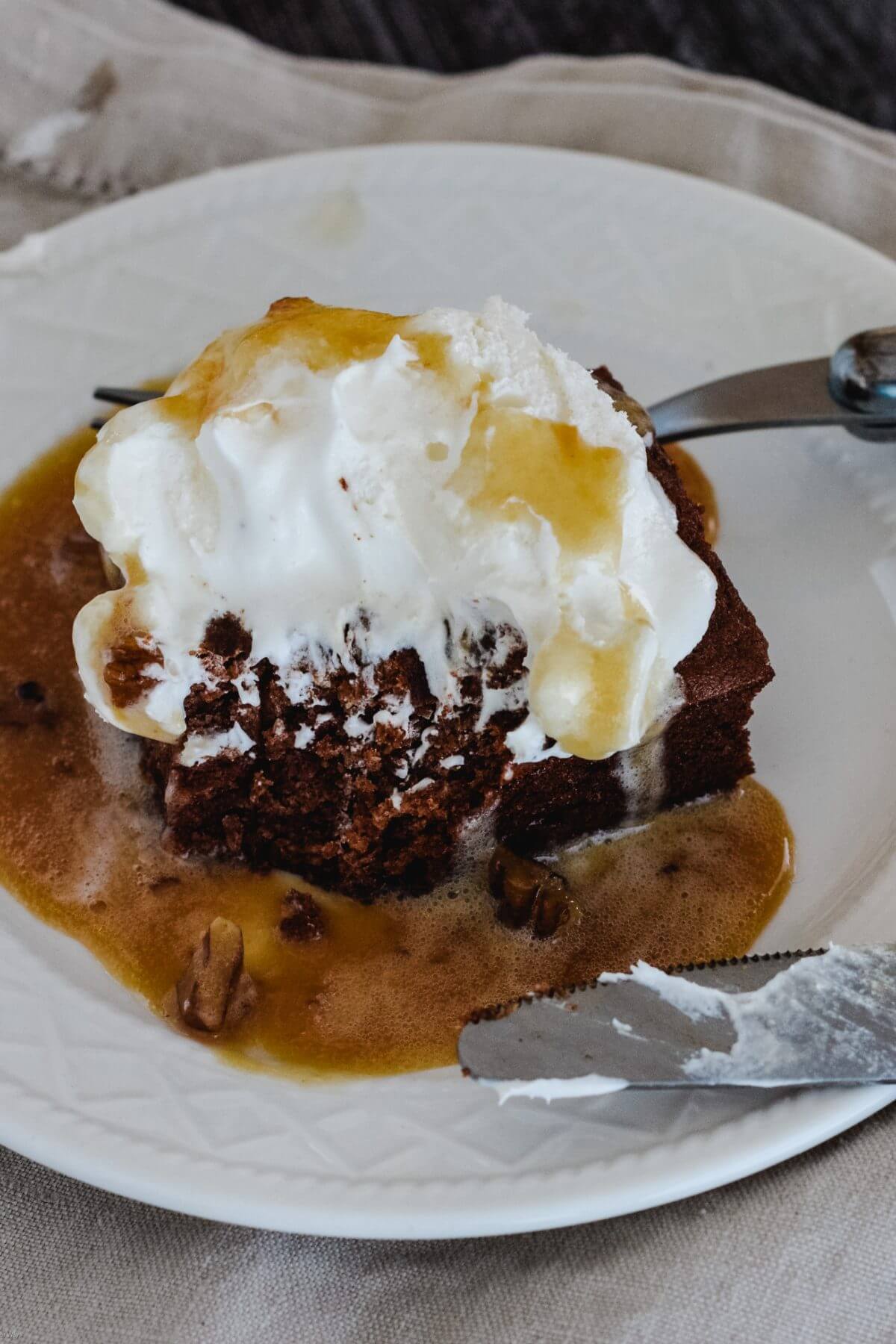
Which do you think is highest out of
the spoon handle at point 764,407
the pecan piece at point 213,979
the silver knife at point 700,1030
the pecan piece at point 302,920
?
the spoon handle at point 764,407

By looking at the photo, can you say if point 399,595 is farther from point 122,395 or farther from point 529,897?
point 122,395

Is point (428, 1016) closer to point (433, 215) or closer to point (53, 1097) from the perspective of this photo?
point (53, 1097)

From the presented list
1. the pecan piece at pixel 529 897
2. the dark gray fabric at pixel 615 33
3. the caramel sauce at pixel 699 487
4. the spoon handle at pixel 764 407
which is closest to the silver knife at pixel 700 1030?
the pecan piece at pixel 529 897

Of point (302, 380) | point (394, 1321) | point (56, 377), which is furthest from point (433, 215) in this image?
point (394, 1321)

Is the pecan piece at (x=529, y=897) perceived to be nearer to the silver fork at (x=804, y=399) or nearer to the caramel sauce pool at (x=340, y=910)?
the caramel sauce pool at (x=340, y=910)

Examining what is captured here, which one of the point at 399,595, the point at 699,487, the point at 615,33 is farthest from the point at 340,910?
the point at 615,33
